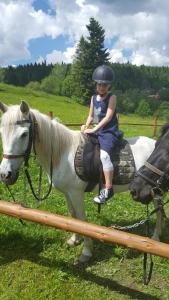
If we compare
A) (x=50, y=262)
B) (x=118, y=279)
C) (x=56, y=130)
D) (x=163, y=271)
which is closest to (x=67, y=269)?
(x=50, y=262)

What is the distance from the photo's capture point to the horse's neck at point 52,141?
5402 millimetres

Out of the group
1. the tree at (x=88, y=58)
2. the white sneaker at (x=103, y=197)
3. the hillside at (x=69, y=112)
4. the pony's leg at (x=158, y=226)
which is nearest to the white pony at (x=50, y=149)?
the white sneaker at (x=103, y=197)

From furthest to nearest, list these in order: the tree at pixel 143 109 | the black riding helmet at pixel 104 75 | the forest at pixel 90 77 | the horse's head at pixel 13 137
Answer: the tree at pixel 143 109 → the forest at pixel 90 77 → the black riding helmet at pixel 104 75 → the horse's head at pixel 13 137

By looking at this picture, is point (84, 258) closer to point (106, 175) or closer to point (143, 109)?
point (106, 175)

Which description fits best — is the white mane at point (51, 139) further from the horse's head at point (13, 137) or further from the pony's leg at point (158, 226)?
the pony's leg at point (158, 226)

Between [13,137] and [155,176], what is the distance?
6.15ft

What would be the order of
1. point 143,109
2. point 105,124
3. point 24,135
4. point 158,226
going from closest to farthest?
point 24,135 → point 105,124 → point 158,226 → point 143,109

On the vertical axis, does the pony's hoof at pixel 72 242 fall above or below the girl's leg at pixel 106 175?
below

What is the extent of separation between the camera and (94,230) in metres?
4.07

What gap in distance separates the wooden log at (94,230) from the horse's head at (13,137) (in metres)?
0.46

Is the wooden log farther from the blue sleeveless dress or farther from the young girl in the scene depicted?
the blue sleeveless dress

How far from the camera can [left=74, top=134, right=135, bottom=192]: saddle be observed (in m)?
5.57

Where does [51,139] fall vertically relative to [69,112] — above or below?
above

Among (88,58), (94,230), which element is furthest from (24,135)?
(88,58)
